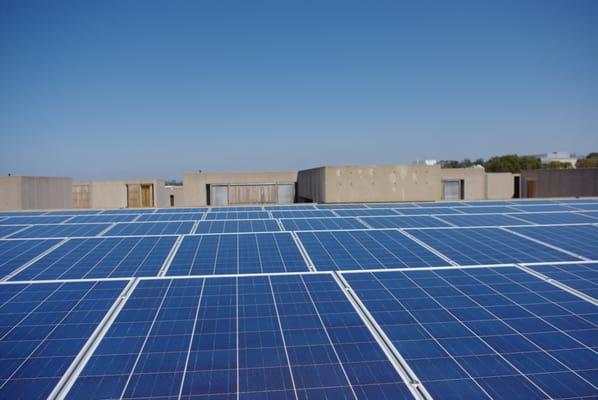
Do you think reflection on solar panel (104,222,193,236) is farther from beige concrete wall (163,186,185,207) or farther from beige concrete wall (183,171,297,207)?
beige concrete wall (163,186,185,207)

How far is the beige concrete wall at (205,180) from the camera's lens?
35794 millimetres

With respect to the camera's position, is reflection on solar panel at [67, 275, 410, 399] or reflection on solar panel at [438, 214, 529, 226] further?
reflection on solar panel at [438, 214, 529, 226]

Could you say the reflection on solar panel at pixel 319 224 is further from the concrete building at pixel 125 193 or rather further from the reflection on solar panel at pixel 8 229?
the concrete building at pixel 125 193

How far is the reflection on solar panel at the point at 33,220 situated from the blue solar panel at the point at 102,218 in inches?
20.1

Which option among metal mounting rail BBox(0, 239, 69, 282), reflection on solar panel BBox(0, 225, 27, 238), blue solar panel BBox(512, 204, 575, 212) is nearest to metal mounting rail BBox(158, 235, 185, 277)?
metal mounting rail BBox(0, 239, 69, 282)

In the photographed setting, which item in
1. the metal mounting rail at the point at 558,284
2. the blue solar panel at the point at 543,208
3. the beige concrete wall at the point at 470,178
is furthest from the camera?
the beige concrete wall at the point at 470,178

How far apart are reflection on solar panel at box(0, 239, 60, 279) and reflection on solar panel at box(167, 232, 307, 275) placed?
3439 millimetres

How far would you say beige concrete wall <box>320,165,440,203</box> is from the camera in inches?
929

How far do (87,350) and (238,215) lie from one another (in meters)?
11.6

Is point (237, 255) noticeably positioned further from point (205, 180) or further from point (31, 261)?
point (205, 180)

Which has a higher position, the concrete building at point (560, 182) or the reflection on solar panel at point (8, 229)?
the concrete building at point (560, 182)

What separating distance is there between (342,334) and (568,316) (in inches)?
142

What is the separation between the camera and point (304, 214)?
55.7 feet

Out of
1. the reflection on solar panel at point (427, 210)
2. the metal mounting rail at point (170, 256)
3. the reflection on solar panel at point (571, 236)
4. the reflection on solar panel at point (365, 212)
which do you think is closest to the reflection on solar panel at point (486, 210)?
the reflection on solar panel at point (427, 210)
